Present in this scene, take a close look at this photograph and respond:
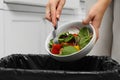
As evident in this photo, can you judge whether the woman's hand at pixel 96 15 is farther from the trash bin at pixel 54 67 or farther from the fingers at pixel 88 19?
the trash bin at pixel 54 67

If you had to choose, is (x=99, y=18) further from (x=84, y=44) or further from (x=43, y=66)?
(x=43, y=66)

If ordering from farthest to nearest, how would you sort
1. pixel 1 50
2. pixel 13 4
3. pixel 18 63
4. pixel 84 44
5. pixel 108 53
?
pixel 13 4 → pixel 1 50 → pixel 108 53 → pixel 18 63 → pixel 84 44

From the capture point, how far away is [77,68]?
3.12 feet

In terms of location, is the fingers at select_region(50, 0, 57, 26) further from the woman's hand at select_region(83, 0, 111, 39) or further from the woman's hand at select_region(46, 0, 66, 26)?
the woman's hand at select_region(83, 0, 111, 39)

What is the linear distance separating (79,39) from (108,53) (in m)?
0.26

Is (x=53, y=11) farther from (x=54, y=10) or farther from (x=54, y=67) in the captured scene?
(x=54, y=67)

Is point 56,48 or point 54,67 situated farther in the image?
point 54,67

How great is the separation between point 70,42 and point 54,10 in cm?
14

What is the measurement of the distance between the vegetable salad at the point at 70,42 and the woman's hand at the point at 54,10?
2.6 inches

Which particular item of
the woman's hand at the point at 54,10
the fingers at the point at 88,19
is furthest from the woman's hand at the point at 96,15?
the woman's hand at the point at 54,10

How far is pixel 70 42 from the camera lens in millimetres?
865

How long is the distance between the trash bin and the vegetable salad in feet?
0.22

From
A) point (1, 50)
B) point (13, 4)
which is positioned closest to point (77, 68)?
point (1, 50)

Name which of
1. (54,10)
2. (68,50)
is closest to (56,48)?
(68,50)
